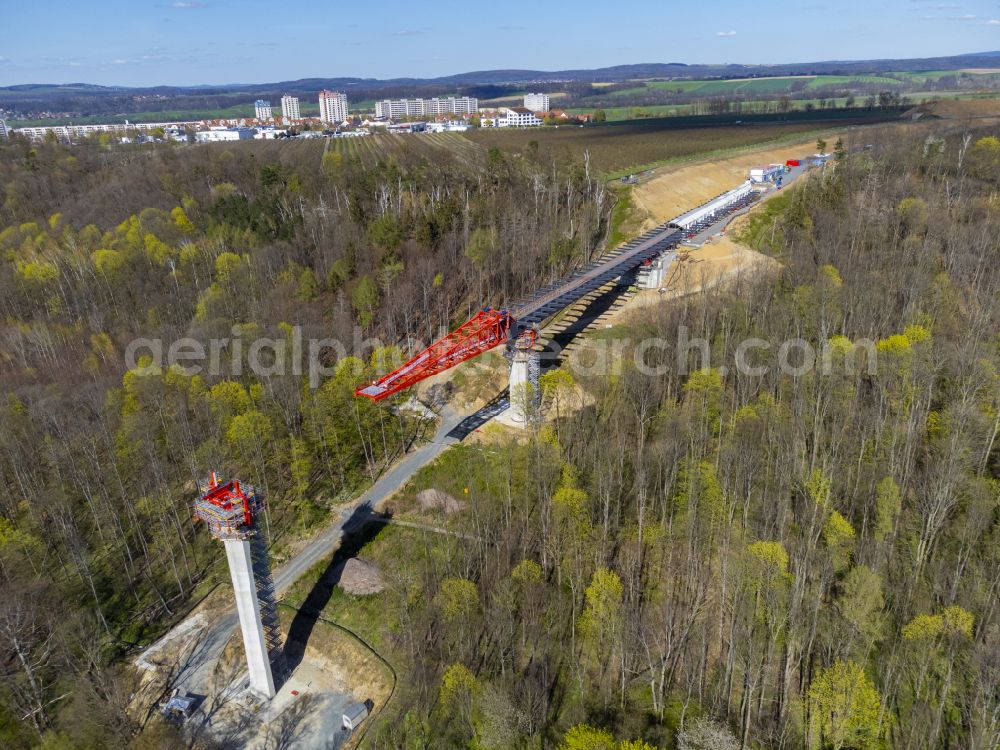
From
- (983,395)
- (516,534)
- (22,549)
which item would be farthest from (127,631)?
(983,395)

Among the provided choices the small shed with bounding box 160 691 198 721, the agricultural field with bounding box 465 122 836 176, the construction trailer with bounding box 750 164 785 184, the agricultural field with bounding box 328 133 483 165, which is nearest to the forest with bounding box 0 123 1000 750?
the small shed with bounding box 160 691 198 721

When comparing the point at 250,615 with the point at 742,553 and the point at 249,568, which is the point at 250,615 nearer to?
the point at 249,568

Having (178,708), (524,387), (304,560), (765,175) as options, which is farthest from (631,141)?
(178,708)

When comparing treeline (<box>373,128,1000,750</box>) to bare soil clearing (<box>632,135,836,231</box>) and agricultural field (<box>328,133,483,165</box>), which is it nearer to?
bare soil clearing (<box>632,135,836,231</box>)

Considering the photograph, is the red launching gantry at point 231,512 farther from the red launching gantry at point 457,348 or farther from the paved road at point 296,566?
the red launching gantry at point 457,348

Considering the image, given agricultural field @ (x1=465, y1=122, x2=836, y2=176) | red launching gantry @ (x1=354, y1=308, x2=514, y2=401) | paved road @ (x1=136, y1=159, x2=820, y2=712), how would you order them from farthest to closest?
agricultural field @ (x1=465, y1=122, x2=836, y2=176)
red launching gantry @ (x1=354, y1=308, x2=514, y2=401)
paved road @ (x1=136, y1=159, x2=820, y2=712)

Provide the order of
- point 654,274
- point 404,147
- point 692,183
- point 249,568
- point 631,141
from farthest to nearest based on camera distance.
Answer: point 631,141
point 404,147
point 692,183
point 654,274
point 249,568
